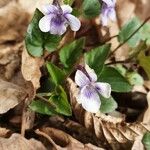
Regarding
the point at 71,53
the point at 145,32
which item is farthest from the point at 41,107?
the point at 145,32

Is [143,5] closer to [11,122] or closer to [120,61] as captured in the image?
[120,61]

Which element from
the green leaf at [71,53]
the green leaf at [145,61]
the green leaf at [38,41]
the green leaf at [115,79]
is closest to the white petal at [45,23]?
the green leaf at [38,41]

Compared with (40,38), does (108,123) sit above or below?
below

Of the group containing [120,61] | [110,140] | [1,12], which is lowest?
[110,140]

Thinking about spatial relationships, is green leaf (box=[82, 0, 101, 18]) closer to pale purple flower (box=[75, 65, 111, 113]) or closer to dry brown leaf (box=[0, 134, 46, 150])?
pale purple flower (box=[75, 65, 111, 113])

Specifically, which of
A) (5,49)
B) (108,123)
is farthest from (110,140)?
(5,49)

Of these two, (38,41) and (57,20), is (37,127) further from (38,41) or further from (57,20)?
(57,20)

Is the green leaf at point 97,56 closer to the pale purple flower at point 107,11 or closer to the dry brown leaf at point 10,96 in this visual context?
the pale purple flower at point 107,11
